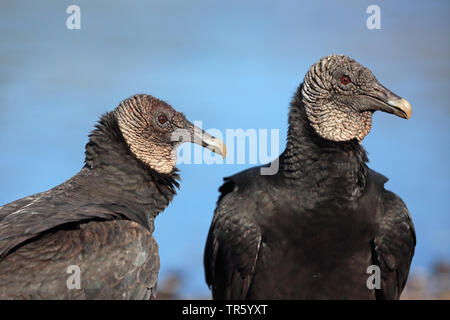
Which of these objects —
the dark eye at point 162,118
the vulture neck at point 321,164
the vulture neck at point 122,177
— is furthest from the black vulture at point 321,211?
the dark eye at point 162,118

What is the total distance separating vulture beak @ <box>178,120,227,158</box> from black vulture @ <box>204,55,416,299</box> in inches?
13.5

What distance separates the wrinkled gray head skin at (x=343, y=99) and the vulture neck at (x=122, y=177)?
1195mm

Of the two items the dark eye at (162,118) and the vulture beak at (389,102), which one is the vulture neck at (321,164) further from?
the dark eye at (162,118)

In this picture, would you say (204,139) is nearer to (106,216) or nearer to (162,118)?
(162,118)

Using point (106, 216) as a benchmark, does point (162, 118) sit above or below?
above

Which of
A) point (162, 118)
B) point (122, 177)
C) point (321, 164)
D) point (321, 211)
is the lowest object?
point (321, 211)

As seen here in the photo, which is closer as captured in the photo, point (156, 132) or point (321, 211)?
point (321, 211)

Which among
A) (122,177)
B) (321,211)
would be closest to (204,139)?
(122,177)

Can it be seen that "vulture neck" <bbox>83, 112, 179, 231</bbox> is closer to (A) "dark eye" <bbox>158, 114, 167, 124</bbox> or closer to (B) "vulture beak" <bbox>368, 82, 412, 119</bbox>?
(A) "dark eye" <bbox>158, 114, 167, 124</bbox>

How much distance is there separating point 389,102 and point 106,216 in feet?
6.61

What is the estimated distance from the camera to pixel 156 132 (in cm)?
489

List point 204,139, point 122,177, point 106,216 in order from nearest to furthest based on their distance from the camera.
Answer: point 106,216 → point 122,177 → point 204,139

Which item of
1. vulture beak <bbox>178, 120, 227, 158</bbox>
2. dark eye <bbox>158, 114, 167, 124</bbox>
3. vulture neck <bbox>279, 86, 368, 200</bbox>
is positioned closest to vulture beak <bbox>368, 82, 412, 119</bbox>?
vulture neck <bbox>279, 86, 368, 200</bbox>
